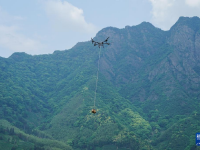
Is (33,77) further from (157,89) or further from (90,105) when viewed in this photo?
(157,89)

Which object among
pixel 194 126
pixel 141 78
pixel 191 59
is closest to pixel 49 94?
pixel 141 78

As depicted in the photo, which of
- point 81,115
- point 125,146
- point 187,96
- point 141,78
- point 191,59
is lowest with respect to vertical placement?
point 125,146

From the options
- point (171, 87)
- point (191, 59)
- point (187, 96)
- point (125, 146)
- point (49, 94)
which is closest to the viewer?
point (125, 146)

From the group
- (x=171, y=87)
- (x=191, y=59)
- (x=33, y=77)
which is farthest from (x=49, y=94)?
(x=191, y=59)

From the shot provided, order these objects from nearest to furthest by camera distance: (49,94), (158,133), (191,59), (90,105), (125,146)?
(125,146), (158,133), (90,105), (49,94), (191,59)

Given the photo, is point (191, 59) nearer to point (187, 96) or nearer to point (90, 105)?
point (187, 96)

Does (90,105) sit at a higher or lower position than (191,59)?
lower

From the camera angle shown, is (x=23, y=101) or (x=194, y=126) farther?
(x=23, y=101)
